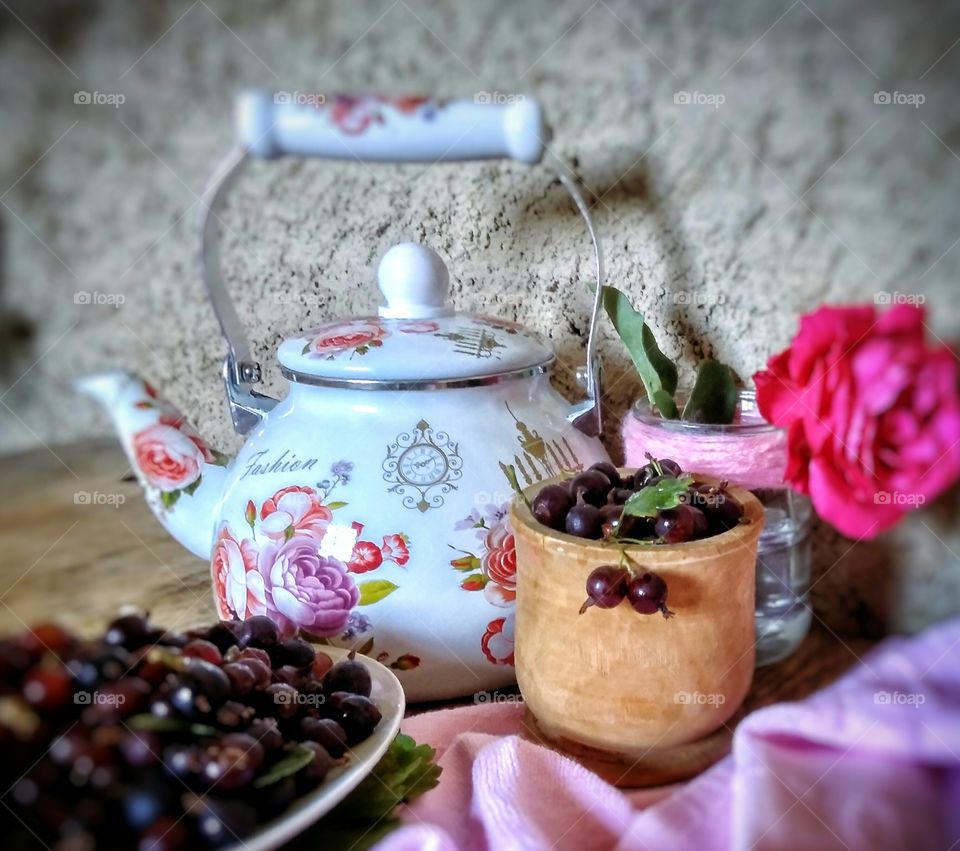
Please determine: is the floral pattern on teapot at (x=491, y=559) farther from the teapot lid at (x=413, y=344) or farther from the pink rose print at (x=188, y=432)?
the pink rose print at (x=188, y=432)

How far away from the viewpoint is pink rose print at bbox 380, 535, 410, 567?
0.41 m

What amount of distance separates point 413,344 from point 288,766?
0.23 metres

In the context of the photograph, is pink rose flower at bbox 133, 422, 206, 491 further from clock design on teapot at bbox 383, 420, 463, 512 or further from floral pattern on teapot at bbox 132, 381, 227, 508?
clock design on teapot at bbox 383, 420, 463, 512

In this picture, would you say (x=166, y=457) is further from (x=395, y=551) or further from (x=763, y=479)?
(x=763, y=479)

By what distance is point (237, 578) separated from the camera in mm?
436

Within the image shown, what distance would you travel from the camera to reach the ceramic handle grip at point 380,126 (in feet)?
1.34

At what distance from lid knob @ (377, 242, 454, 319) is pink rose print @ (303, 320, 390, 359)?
0.07ft

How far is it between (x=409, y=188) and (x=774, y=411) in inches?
13.3

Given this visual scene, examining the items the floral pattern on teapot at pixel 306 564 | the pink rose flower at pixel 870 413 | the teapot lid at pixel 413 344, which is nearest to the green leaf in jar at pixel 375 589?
the floral pattern on teapot at pixel 306 564

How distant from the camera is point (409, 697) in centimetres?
44

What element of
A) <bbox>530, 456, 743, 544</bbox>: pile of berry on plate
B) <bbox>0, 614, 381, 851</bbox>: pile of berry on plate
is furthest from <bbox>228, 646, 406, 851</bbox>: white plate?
<bbox>530, 456, 743, 544</bbox>: pile of berry on plate

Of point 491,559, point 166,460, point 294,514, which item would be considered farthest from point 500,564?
point 166,460

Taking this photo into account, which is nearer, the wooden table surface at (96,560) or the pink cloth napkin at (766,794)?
the pink cloth napkin at (766,794)

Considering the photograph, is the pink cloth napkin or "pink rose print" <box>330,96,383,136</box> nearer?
the pink cloth napkin
